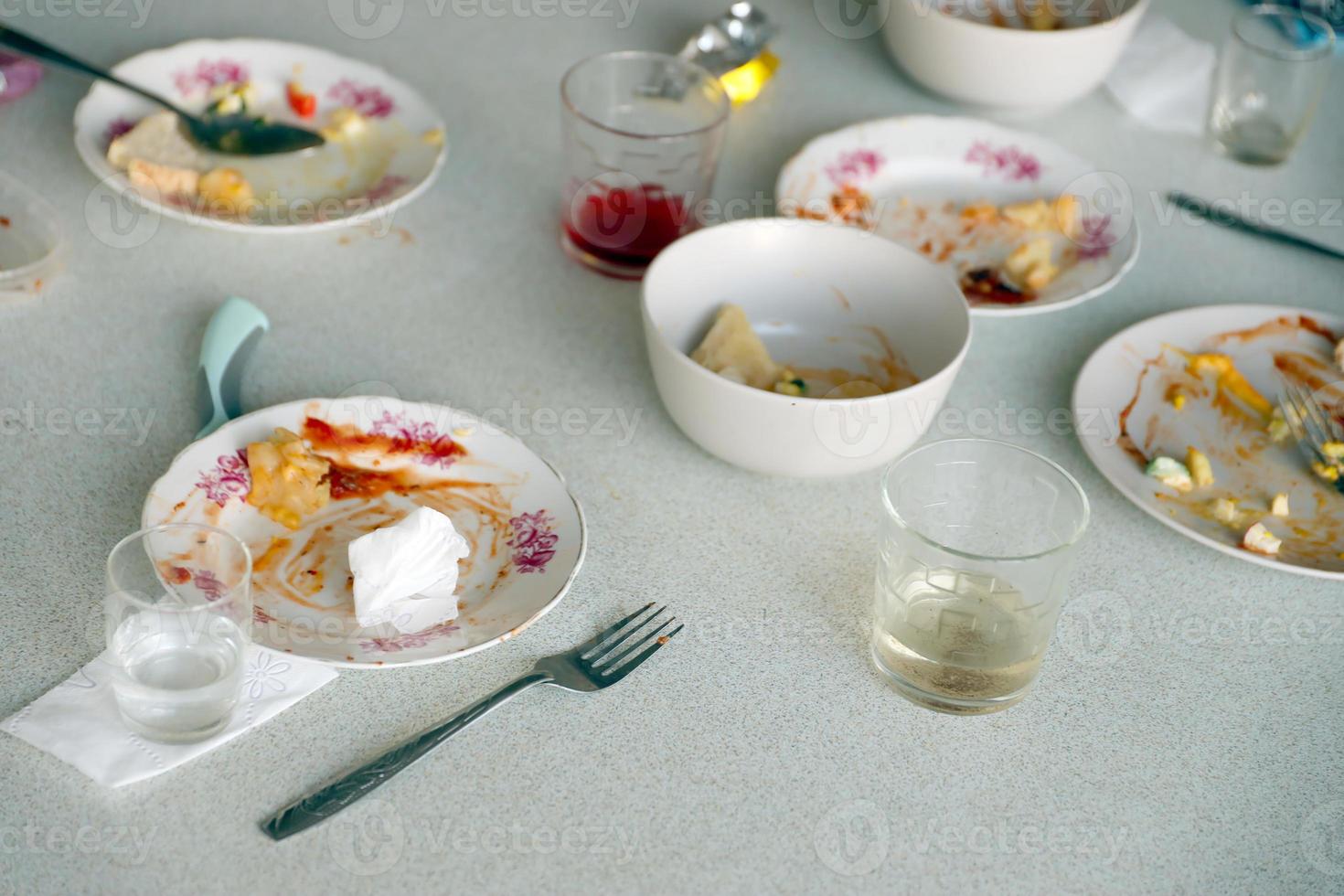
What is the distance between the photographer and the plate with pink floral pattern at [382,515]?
0.84m

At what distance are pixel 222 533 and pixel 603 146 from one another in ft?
1.80

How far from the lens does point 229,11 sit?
1575 millimetres

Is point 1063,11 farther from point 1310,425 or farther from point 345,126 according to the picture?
point 345,126

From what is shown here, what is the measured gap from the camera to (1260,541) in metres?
0.97

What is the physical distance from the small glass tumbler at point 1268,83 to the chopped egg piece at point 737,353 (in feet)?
2.41

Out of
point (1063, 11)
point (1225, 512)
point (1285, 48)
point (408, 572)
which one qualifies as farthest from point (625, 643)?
point (1285, 48)

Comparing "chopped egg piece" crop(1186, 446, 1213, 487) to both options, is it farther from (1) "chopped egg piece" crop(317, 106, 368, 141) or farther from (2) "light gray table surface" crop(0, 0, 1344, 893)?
(1) "chopped egg piece" crop(317, 106, 368, 141)

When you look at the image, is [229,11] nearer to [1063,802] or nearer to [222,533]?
[222,533]

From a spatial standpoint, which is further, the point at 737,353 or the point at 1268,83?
the point at 1268,83

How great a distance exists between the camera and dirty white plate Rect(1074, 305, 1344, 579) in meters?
1.00

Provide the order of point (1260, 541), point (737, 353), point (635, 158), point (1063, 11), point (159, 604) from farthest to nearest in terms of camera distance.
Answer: point (1063, 11)
point (635, 158)
point (737, 353)
point (1260, 541)
point (159, 604)

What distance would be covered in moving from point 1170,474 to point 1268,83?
25.8 inches

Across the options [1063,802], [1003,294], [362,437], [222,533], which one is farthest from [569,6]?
[1063,802]

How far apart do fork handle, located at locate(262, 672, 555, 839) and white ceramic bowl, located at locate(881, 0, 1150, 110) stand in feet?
3.08
